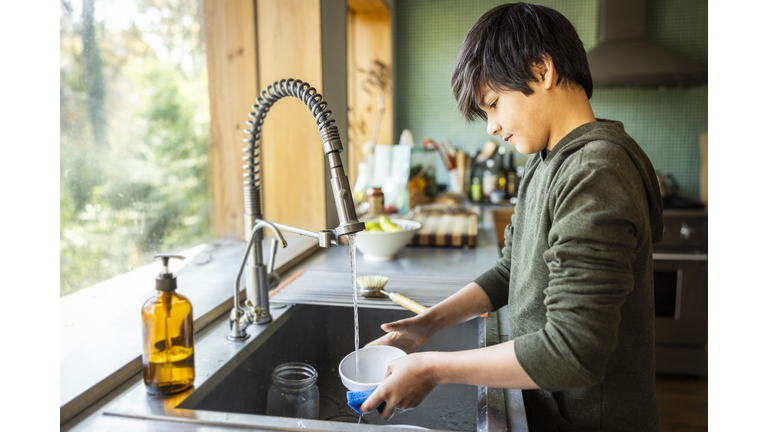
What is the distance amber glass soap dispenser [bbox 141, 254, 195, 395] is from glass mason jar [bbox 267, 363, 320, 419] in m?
0.22

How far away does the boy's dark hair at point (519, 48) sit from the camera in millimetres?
770

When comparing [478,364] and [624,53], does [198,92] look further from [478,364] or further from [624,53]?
[624,53]

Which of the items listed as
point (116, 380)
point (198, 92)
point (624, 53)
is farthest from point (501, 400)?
point (624, 53)

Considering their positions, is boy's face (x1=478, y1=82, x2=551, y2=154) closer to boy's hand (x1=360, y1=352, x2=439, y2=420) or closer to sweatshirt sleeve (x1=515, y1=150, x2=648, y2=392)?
sweatshirt sleeve (x1=515, y1=150, x2=648, y2=392)

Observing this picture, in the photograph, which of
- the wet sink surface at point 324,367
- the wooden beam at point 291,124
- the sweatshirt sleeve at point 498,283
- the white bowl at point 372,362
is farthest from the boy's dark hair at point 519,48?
the wooden beam at point 291,124

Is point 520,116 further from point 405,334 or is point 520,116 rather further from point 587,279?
point 405,334

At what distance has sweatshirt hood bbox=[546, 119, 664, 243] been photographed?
2.32 ft

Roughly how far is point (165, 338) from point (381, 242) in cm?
89

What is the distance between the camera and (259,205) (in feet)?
3.43

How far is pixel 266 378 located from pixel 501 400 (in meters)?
0.50

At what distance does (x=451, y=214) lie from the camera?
229 centimetres

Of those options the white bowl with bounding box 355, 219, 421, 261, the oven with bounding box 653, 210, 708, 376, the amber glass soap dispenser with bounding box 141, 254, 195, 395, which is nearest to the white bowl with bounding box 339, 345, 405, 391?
the amber glass soap dispenser with bounding box 141, 254, 195, 395

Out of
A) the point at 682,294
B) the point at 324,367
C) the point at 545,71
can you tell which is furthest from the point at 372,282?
the point at 682,294

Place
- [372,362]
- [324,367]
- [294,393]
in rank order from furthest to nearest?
[324,367], [294,393], [372,362]
